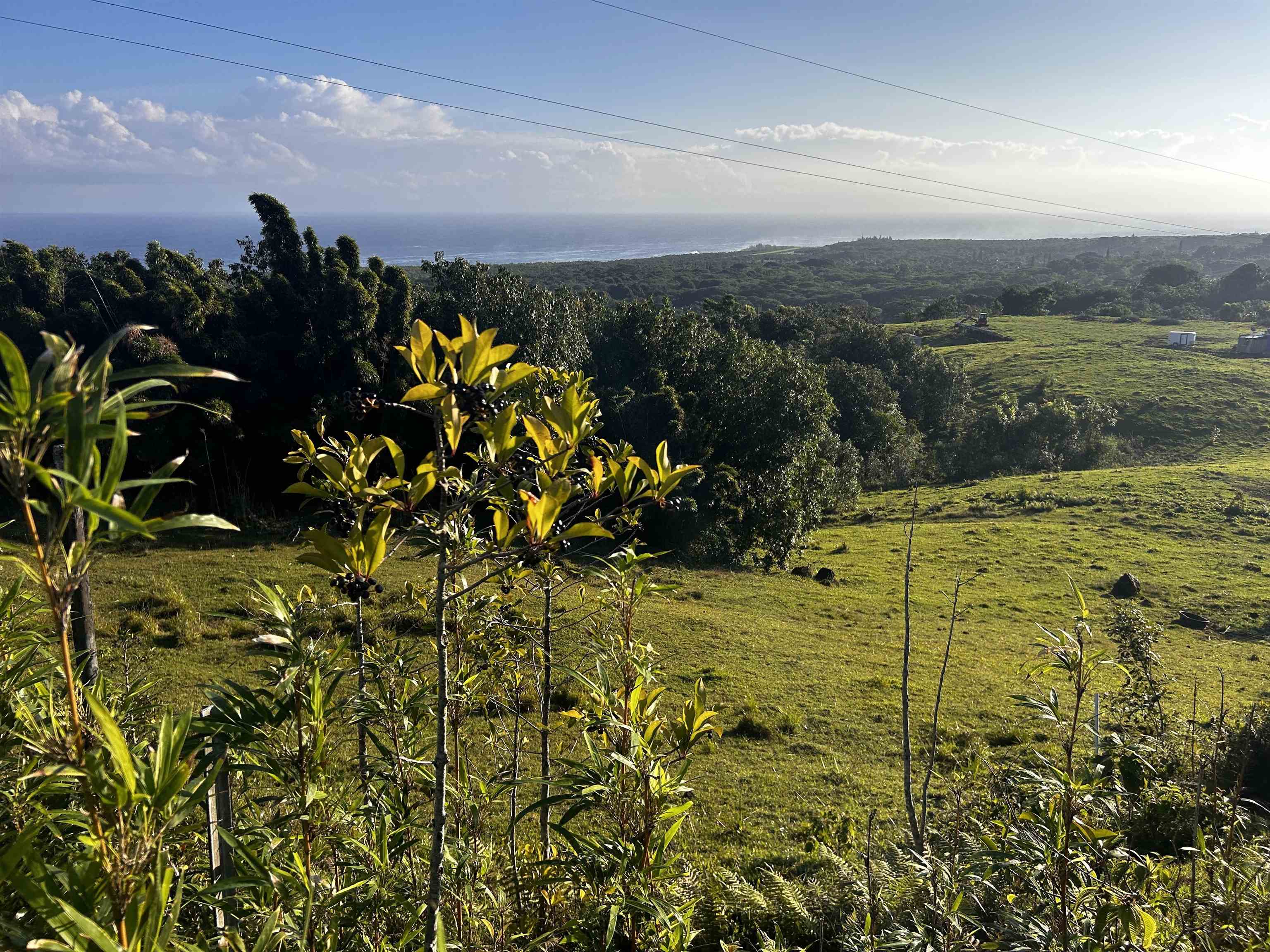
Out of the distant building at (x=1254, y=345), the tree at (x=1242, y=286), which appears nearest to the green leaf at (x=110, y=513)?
the distant building at (x=1254, y=345)

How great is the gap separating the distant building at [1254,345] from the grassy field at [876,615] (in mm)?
22873

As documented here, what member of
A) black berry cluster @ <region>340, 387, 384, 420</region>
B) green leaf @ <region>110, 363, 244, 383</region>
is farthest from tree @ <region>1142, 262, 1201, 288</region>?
green leaf @ <region>110, 363, 244, 383</region>

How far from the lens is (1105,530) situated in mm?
22375

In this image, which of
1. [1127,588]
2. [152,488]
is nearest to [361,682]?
[152,488]

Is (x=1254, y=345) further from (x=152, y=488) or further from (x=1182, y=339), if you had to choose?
(x=152, y=488)

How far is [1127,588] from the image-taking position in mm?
17312

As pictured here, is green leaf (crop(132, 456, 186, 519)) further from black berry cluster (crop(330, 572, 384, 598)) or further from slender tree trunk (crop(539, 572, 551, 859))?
slender tree trunk (crop(539, 572, 551, 859))

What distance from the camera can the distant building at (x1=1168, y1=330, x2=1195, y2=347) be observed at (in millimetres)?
49875

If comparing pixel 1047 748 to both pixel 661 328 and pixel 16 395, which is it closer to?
pixel 16 395

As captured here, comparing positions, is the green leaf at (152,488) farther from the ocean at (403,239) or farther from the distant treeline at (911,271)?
the distant treeline at (911,271)

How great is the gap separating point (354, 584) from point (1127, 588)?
2040cm

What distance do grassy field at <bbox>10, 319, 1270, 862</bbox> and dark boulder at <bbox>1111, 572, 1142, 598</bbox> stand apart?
0.23 metres

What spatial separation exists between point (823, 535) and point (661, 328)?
28.0 ft

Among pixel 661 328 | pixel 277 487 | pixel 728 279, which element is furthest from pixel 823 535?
pixel 728 279
